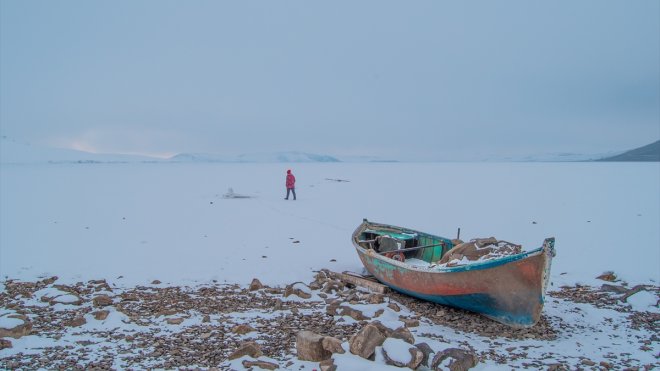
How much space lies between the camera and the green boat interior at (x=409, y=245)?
1151 centimetres

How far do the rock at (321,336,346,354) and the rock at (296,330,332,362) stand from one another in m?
0.04

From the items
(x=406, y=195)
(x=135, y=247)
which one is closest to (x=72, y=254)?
(x=135, y=247)

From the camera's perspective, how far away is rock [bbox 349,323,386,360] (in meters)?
6.10

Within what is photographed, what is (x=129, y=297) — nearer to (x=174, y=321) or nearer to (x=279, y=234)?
(x=174, y=321)

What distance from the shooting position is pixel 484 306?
846 cm

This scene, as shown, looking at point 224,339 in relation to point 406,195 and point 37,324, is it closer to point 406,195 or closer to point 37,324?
point 37,324

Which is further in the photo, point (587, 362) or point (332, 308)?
point (332, 308)

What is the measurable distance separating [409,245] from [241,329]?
19.2ft

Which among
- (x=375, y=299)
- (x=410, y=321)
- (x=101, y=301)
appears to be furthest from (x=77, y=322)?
(x=410, y=321)

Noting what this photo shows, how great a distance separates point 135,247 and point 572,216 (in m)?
18.2

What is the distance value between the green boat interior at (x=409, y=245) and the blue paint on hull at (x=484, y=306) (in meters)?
2.46

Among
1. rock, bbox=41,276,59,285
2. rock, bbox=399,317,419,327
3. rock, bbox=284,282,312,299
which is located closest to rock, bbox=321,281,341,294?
rock, bbox=284,282,312,299

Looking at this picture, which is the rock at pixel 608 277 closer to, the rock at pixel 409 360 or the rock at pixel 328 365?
the rock at pixel 409 360

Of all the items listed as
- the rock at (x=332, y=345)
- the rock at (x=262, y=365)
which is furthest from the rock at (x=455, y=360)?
the rock at (x=262, y=365)
